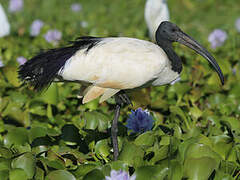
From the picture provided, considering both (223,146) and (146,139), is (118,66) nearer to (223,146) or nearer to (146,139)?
(146,139)

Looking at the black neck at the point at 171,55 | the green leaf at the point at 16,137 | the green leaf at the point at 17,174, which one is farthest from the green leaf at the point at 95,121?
the green leaf at the point at 17,174

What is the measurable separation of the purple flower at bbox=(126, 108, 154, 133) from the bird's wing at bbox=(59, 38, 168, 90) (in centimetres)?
42

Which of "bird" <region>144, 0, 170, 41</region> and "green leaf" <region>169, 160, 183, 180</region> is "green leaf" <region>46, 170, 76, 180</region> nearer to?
"green leaf" <region>169, 160, 183, 180</region>

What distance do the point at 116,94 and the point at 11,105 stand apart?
0.92 metres

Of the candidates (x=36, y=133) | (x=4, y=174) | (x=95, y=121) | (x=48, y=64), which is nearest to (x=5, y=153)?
(x=4, y=174)

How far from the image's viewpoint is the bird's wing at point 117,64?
2131 mm

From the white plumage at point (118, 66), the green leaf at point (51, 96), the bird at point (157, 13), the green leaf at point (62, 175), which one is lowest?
the green leaf at point (62, 175)

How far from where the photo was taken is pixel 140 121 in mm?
2566

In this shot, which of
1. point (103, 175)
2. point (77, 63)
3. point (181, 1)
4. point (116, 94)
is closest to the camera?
point (103, 175)

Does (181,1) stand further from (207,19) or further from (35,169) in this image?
(35,169)

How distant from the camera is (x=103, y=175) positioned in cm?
185

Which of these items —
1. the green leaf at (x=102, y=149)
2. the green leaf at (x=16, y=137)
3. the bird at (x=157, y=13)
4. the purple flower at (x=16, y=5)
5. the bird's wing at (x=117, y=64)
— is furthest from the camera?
the purple flower at (x=16, y=5)

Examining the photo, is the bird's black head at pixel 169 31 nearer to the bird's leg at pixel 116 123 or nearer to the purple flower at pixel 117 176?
the bird's leg at pixel 116 123

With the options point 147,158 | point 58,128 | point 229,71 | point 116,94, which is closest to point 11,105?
point 58,128
